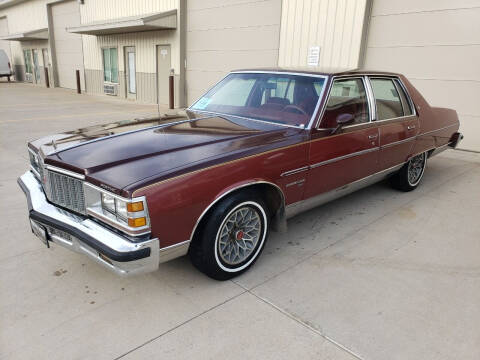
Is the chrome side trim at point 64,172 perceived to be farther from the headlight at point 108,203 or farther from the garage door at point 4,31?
the garage door at point 4,31

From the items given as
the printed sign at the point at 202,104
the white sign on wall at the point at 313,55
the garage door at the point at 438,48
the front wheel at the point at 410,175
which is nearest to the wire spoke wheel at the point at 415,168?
the front wheel at the point at 410,175

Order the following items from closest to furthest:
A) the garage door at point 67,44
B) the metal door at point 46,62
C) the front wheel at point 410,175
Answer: the front wheel at point 410,175 < the garage door at point 67,44 < the metal door at point 46,62

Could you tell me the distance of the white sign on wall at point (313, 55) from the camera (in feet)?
30.8

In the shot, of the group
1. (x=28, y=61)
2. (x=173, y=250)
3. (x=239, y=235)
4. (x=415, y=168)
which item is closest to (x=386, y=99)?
(x=415, y=168)

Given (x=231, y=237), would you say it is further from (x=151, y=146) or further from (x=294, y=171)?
(x=151, y=146)

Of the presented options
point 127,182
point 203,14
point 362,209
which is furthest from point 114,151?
point 203,14

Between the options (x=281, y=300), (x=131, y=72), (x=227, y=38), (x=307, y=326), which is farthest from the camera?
(x=131, y=72)

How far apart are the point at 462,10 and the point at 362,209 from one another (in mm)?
5263

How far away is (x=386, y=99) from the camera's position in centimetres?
432

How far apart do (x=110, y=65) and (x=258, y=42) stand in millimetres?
9871

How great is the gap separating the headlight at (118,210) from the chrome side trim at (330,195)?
1.40 meters

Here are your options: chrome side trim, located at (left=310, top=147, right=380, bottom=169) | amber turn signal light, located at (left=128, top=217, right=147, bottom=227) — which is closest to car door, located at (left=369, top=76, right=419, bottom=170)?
chrome side trim, located at (left=310, top=147, right=380, bottom=169)

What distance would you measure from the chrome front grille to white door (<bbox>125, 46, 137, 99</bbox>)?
1444cm

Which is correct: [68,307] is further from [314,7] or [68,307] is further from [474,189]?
[314,7]
